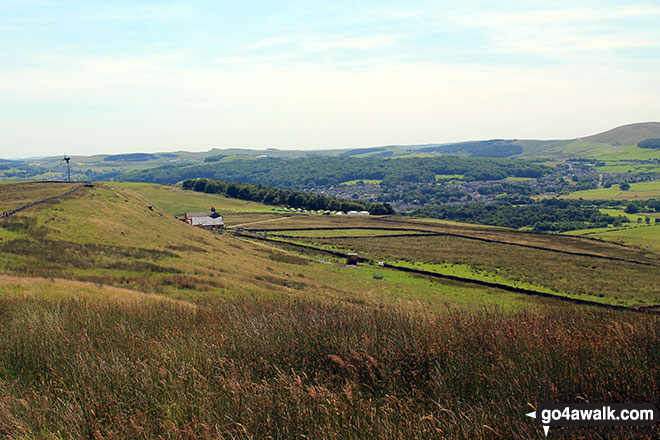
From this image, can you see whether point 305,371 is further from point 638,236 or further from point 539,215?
point 539,215

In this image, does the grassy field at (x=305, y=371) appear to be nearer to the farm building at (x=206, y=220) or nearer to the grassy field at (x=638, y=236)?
the farm building at (x=206, y=220)

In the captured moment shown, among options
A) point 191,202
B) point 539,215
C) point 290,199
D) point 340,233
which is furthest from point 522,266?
point 539,215

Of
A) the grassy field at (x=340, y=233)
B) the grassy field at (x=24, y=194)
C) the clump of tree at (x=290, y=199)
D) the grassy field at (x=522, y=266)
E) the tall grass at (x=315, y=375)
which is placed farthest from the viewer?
the clump of tree at (x=290, y=199)

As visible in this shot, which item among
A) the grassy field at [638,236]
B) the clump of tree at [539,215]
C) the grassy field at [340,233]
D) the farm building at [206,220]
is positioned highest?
the farm building at [206,220]

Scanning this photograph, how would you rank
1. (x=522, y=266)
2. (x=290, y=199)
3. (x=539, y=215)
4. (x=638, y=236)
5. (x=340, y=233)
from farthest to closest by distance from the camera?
(x=539, y=215), (x=290, y=199), (x=638, y=236), (x=340, y=233), (x=522, y=266)

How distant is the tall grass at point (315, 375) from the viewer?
4992 mm

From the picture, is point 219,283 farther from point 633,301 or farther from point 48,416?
point 633,301

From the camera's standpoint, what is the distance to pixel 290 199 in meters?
153

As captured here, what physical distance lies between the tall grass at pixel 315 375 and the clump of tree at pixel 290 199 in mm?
137425

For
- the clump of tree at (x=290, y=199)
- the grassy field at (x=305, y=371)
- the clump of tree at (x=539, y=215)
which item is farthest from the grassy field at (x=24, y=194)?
the clump of tree at (x=539, y=215)

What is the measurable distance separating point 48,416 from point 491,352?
5.90 m

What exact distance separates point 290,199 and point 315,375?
147 meters

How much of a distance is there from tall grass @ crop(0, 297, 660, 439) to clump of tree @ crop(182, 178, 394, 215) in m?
137

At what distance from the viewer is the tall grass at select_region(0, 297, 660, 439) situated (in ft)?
16.4
